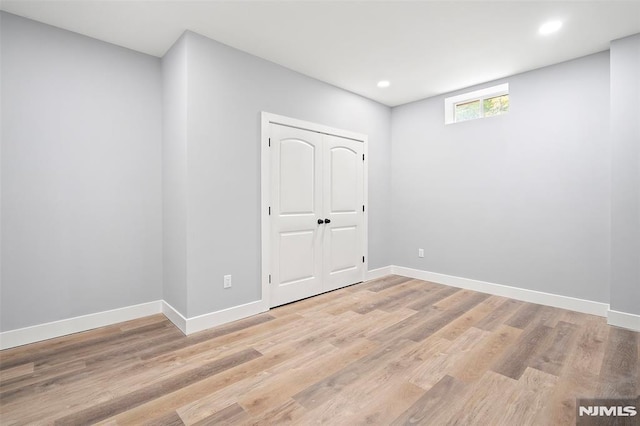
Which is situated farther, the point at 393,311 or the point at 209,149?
the point at 393,311

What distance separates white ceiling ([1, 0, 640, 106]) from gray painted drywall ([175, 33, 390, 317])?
0.23 m

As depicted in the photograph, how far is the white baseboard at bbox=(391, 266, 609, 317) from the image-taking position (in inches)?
123

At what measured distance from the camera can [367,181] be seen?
448 cm

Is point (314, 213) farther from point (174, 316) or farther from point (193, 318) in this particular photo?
point (174, 316)

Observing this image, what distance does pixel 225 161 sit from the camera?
2945mm

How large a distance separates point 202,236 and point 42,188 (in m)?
1.37

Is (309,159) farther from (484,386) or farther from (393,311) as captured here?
(484,386)

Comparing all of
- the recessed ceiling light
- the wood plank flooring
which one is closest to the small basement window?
the recessed ceiling light

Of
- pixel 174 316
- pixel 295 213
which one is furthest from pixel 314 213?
pixel 174 316

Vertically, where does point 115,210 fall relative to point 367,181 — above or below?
below

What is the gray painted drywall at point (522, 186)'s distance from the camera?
312 cm

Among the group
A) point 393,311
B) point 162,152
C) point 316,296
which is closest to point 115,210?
point 162,152

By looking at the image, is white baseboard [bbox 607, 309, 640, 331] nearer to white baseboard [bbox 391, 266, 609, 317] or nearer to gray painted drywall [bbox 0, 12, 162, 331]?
white baseboard [bbox 391, 266, 609, 317]

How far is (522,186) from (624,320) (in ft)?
5.23
